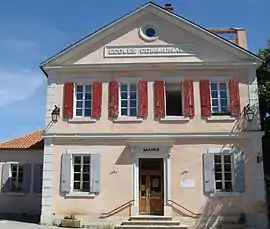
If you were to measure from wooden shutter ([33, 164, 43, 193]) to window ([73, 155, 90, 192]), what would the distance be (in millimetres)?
4288

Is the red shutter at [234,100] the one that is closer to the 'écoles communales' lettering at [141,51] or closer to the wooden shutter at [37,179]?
the 'écoles communales' lettering at [141,51]

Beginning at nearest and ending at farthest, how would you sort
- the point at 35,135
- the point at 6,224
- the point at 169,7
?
1. the point at 6,224
2. the point at 169,7
3. the point at 35,135

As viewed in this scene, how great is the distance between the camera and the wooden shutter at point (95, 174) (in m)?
17.4

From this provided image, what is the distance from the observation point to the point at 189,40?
18891mm

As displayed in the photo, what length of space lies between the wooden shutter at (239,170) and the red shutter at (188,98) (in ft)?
8.61

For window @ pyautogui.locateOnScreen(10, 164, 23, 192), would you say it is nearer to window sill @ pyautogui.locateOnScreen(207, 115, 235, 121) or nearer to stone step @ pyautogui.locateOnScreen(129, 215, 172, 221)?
stone step @ pyautogui.locateOnScreen(129, 215, 172, 221)

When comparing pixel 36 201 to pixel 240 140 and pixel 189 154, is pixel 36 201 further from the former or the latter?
pixel 240 140

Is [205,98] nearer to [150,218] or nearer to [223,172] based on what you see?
[223,172]

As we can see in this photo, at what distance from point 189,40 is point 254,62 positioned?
317 cm

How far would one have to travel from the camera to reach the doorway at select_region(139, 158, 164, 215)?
17641 mm

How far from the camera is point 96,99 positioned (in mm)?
18344

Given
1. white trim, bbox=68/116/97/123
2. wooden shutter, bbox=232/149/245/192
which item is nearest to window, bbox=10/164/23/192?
white trim, bbox=68/116/97/123

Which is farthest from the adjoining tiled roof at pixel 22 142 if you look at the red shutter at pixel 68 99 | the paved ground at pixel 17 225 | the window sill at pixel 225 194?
the window sill at pixel 225 194

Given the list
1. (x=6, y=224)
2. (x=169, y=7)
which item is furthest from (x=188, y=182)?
(x=169, y=7)
